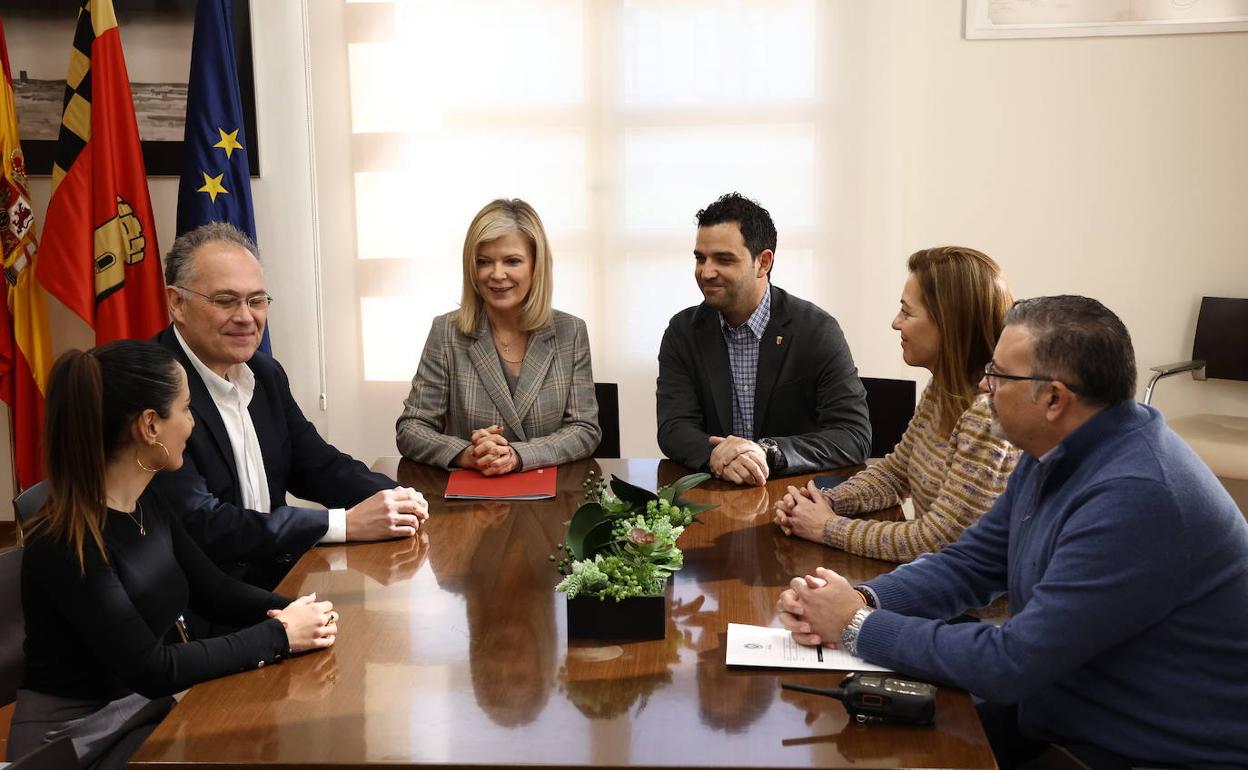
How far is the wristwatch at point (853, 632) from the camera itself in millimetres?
1722

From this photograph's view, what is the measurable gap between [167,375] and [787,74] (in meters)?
3.31

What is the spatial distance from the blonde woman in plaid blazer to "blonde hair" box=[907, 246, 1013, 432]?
1104 mm

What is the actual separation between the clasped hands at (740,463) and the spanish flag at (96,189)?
2.61 metres

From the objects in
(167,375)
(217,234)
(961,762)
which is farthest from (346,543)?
(961,762)

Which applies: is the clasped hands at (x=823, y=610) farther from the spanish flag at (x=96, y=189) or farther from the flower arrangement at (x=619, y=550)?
the spanish flag at (x=96, y=189)

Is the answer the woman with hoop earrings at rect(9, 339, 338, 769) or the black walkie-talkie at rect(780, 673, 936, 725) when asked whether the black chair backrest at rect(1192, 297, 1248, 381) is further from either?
the woman with hoop earrings at rect(9, 339, 338, 769)

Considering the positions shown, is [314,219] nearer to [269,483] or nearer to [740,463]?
[269,483]

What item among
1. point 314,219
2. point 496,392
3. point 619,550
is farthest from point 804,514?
point 314,219

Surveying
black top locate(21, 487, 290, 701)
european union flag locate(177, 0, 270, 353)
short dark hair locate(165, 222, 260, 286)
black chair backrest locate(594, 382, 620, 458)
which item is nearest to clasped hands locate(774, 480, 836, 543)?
black top locate(21, 487, 290, 701)

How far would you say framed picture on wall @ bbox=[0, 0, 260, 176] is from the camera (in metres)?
4.48

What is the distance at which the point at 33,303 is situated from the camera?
4312 mm

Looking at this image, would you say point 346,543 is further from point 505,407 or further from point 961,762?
point 961,762

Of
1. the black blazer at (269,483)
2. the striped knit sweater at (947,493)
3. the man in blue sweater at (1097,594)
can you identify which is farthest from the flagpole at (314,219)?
the man in blue sweater at (1097,594)

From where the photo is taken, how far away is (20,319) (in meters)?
4.29
